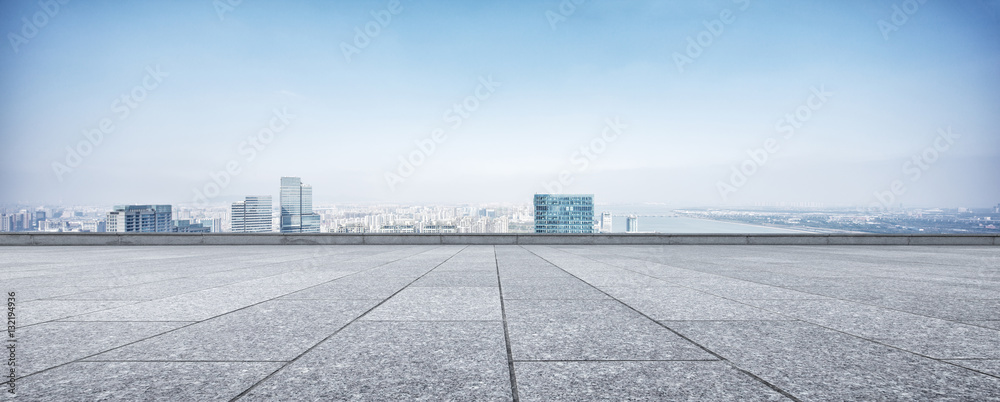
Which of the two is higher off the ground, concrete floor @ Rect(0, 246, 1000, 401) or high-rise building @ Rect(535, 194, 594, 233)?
high-rise building @ Rect(535, 194, 594, 233)

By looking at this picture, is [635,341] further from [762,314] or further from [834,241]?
[834,241]

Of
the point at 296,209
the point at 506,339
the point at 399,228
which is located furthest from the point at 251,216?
the point at 506,339

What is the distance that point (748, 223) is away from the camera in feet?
71.5

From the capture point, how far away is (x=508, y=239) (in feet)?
64.4

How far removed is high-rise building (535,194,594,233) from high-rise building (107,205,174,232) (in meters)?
19.5

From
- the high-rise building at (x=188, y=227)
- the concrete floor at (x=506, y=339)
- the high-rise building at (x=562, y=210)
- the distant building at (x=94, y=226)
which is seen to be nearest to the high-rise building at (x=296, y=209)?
the high-rise building at (x=188, y=227)

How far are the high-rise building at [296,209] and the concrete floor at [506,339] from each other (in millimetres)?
12690

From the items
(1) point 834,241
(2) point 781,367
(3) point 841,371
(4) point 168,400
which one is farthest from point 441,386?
(1) point 834,241

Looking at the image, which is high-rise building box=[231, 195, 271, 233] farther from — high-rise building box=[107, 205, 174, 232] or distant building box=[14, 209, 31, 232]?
distant building box=[14, 209, 31, 232]

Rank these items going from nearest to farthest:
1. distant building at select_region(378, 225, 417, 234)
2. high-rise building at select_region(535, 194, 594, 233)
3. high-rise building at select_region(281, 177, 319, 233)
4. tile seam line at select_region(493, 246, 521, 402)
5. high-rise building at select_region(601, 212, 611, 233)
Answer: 1. tile seam line at select_region(493, 246, 521, 402)
2. distant building at select_region(378, 225, 417, 234)
3. high-rise building at select_region(601, 212, 611, 233)
4. high-rise building at select_region(281, 177, 319, 233)
5. high-rise building at select_region(535, 194, 594, 233)

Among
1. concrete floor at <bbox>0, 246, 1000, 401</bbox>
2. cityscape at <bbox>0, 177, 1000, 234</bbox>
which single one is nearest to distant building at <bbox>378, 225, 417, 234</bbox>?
cityscape at <bbox>0, 177, 1000, 234</bbox>

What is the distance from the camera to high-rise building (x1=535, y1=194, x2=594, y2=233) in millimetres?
26016

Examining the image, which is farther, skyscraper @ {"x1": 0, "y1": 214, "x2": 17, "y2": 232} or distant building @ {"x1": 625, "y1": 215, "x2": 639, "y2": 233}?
distant building @ {"x1": 625, "y1": 215, "x2": 639, "y2": 233}

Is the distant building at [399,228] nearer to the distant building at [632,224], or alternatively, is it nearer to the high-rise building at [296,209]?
the high-rise building at [296,209]
